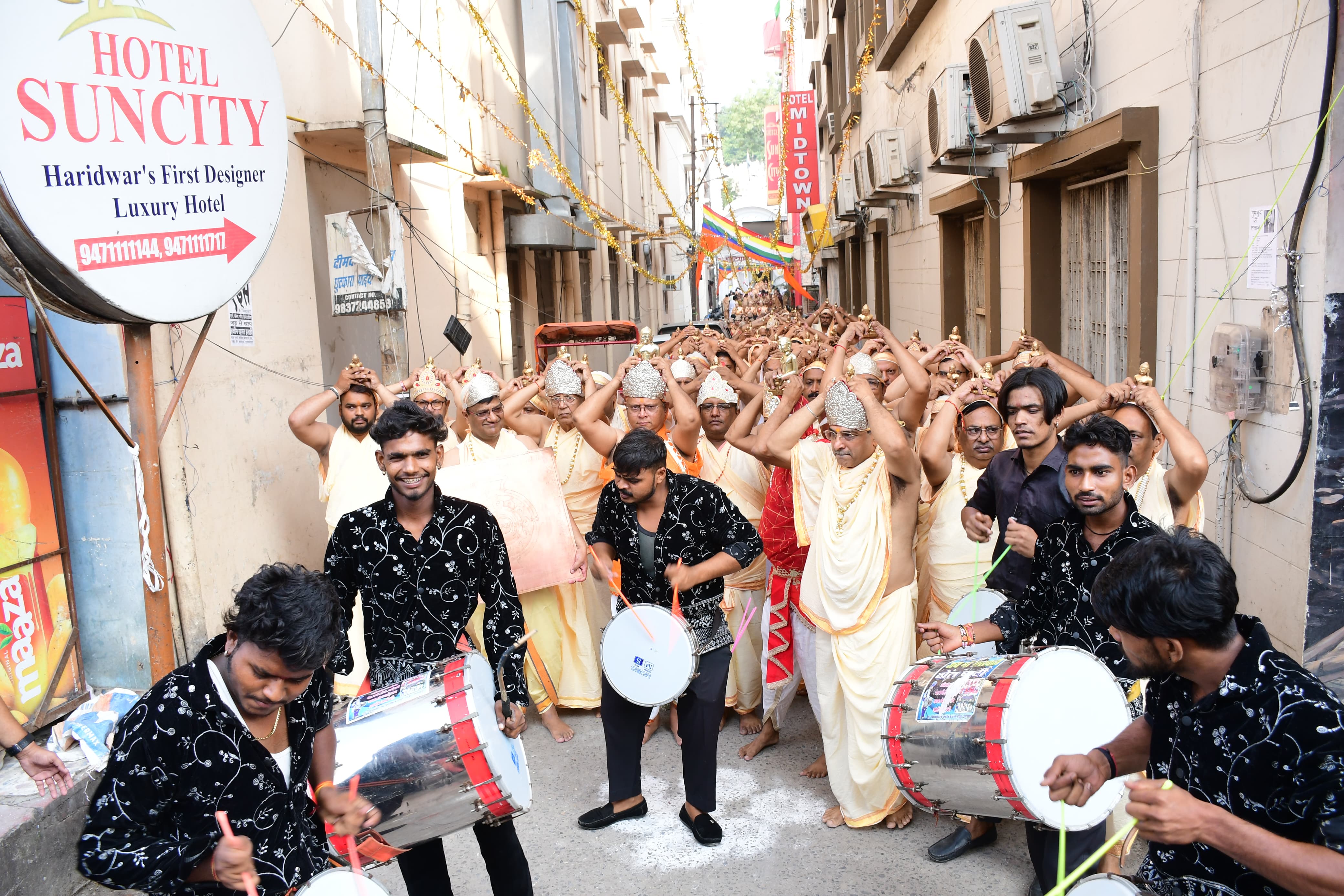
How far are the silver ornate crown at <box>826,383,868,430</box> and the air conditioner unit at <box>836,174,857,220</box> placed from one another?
1253 centimetres

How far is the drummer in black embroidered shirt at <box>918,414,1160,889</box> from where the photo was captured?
301 centimetres

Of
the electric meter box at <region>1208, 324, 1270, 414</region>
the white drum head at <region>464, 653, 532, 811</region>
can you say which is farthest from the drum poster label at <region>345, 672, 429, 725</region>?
the electric meter box at <region>1208, 324, 1270, 414</region>

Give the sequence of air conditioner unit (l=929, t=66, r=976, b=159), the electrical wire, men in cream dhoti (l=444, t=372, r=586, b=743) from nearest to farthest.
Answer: the electrical wire, men in cream dhoti (l=444, t=372, r=586, b=743), air conditioner unit (l=929, t=66, r=976, b=159)

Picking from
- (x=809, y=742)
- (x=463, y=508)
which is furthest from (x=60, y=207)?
(x=809, y=742)

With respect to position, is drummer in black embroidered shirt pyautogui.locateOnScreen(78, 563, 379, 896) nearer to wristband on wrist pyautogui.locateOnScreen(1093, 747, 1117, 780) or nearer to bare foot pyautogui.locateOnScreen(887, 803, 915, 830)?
wristband on wrist pyautogui.locateOnScreen(1093, 747, 1117, 780)

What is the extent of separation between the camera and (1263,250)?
439 cm

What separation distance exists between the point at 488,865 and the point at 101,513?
2786 millimetres

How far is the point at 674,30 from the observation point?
41.7 m

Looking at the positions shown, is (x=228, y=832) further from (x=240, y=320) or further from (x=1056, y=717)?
(x=240, y=320)

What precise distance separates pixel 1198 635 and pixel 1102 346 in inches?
218

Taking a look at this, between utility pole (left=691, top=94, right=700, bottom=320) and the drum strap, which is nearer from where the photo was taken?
the drum strap

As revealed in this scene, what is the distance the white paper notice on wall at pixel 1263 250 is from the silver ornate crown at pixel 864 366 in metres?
1.90

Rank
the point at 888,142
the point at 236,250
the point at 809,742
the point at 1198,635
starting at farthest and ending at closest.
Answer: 1. the point at 888,142
2. the point at 809,742
3. the point at 236,250
4. the point at 1198,635

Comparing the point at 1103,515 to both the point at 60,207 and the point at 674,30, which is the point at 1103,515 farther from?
the point at 674,30
